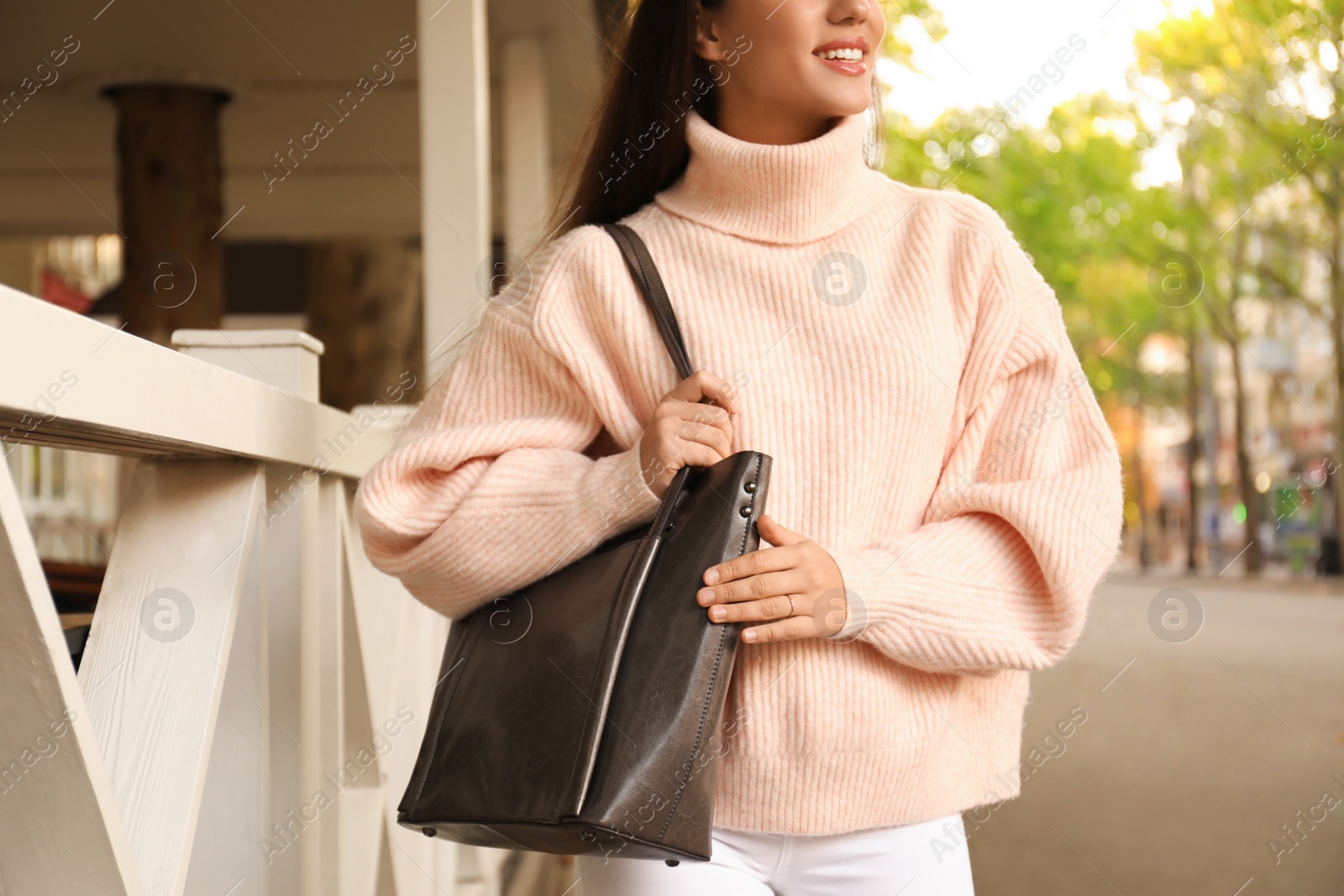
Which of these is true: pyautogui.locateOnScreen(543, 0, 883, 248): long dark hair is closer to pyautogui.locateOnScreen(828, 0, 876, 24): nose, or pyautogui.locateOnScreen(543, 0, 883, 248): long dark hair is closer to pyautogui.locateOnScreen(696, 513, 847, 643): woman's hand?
pyautogui.locateOnScreen(828, 0, 876, 24): nose

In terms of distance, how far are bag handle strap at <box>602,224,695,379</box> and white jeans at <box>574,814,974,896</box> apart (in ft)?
1.88

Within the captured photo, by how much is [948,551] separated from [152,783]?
0.91 meters

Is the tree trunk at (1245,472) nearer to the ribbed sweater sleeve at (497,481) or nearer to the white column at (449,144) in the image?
the white column at (449,144)

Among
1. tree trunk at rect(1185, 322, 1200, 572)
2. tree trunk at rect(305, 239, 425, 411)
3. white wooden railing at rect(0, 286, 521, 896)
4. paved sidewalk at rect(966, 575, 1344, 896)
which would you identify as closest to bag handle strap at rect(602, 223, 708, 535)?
white wooden railing at rect(0, 286, 521, 896)

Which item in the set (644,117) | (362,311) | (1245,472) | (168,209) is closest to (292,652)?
(644,117)

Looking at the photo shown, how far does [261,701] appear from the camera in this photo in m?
1.60

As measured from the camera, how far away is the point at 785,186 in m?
1.61

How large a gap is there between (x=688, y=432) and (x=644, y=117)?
0.60 meters

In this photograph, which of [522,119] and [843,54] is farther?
[522,119]

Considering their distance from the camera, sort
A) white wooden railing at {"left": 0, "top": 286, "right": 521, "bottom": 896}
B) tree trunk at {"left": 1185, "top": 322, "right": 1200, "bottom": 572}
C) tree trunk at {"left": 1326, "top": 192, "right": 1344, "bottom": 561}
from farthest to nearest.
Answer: tree trunk at {"left": 1185, "top": 322, "right": 1200, "bottom": 572}, tree trunk at {"left": 1326, "top": 192, "right": 1344, "bottom": 561}, white wooden railing at {"left": 0, "top": 286, "right": 521, "bottom": 896}

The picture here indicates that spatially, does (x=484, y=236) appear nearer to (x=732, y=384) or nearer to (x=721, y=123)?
(x=721, y=123)

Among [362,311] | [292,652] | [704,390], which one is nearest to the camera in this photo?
[704,390]

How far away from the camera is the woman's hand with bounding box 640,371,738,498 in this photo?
56.5 inches

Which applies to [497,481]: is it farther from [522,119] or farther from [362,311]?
[362,311]
